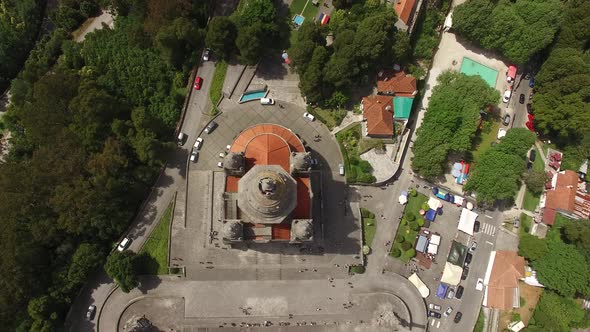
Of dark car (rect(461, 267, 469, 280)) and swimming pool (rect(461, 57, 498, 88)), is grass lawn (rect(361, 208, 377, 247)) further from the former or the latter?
swimming pool (rect(461, 57, 498, 88))

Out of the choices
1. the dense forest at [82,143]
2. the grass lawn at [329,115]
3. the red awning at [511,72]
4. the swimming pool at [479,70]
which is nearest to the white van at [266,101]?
the grass lawn at [329,115]

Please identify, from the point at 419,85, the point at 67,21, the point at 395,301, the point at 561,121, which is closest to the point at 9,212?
the point at 67,21

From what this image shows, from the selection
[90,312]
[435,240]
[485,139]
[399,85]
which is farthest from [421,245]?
[90,312]

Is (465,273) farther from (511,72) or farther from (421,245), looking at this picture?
(511,72)

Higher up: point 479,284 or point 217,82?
point 217,82

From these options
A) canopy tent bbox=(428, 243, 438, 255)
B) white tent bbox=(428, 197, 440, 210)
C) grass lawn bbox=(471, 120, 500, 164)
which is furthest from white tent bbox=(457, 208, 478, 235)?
grass lawn bbox=(471, 120, 500, 164)

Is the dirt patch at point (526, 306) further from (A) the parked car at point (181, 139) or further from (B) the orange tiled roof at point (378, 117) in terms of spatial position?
(A) the parked car at point (181, 139)

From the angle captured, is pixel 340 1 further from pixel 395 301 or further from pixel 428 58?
pixel 395 301
